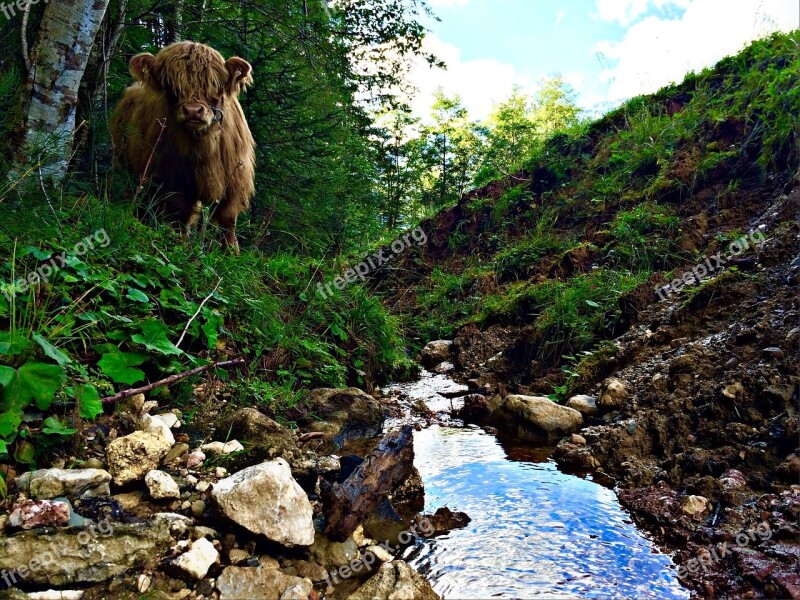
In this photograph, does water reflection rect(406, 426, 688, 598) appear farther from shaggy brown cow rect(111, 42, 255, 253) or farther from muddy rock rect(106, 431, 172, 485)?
shaggy brown cow rect(111, 42, 255, 253)

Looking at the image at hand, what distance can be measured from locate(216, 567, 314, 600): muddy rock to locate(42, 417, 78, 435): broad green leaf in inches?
33.6

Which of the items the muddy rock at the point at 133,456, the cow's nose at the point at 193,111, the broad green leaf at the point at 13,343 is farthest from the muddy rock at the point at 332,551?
the cow's nose at the point at 193,111

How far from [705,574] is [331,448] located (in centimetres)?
202

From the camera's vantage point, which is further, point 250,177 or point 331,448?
point 250,177

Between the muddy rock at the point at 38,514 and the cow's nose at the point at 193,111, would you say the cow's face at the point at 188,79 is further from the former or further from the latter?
the muddy rock at the point at 38,514

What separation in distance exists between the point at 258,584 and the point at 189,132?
12.1 ft

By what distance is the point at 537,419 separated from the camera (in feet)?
11.5

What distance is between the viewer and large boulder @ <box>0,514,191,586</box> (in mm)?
1606

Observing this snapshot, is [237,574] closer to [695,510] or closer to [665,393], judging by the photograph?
[695,510]

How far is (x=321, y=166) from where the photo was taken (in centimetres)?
749

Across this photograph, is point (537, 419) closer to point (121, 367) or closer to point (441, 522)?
point (441, 522)

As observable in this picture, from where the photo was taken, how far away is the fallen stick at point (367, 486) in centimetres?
211

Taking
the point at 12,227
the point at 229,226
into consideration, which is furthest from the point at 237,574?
the point at 229,226

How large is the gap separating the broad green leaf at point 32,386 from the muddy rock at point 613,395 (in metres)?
3.28
